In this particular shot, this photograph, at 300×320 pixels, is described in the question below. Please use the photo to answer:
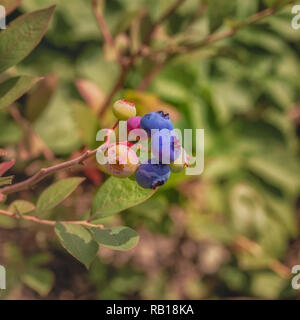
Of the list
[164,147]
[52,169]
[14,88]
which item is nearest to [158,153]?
[164,147]

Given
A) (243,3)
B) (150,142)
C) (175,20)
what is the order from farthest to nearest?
(243,3), (175,20), (150,142)

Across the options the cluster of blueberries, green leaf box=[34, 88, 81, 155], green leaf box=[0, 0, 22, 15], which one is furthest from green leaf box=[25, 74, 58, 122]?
the cluster of blueberries

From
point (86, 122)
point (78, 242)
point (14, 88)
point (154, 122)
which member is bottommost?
point (78, 242)

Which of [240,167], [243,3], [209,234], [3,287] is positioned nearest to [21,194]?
[3,287]

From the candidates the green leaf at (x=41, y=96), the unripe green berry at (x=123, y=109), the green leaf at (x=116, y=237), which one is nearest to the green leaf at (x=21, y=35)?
the unripe green berry at (x=123, y=109)

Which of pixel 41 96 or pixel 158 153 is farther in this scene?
pixel 41 96

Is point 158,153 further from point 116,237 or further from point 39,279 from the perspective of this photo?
point 39,279

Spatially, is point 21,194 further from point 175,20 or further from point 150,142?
point 150,142
